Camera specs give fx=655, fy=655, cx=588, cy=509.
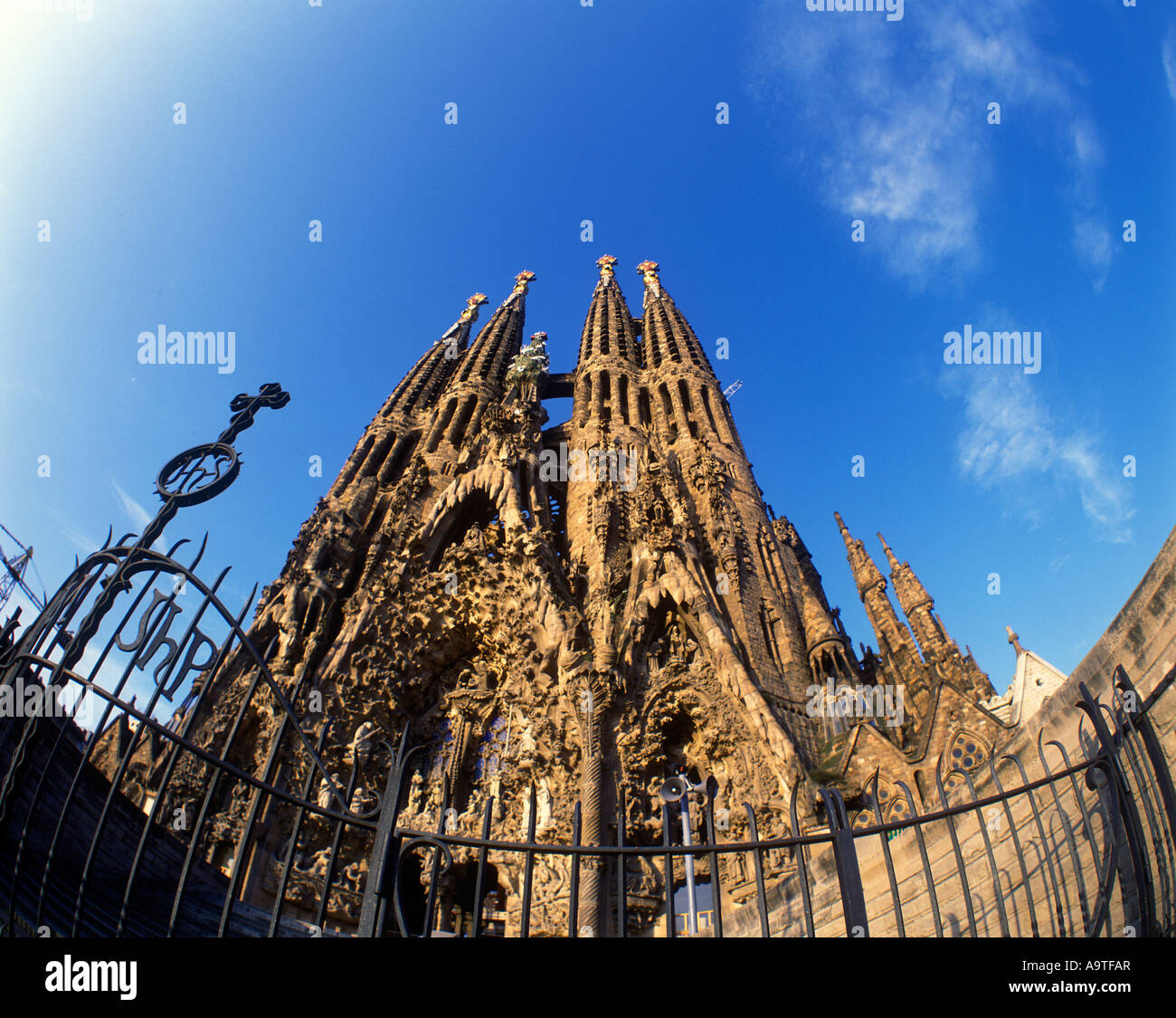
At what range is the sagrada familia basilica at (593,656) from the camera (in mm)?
10375

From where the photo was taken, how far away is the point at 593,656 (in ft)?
39.2

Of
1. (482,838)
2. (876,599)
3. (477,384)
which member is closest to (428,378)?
(477,384)

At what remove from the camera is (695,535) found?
1655cm

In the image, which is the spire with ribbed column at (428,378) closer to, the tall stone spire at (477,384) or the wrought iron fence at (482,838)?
the tall stone spire at (477,384)

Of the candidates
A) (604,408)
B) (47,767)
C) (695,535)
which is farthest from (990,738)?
(604,408)

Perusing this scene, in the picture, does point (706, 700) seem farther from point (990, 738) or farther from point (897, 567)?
point (897, 567)

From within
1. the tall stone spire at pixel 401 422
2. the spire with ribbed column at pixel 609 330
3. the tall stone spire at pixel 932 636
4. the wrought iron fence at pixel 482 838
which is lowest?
the wrought iron fence at pixel 482 838

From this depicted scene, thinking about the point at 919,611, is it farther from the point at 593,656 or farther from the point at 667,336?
the point at 667,336

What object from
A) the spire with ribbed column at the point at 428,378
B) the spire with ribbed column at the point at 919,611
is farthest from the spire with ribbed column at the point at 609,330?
the spire with ribbed column at the point at 919,611

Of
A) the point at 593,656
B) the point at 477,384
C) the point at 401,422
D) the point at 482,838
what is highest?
the point at 477,384

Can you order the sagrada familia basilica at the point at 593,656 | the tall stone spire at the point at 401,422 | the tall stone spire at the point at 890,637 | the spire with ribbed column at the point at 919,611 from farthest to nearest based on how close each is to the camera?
the tall stone spire at the point at 401,422, the spire with ribbed column at the point at 919,611, the tall stone spire at the point at 890,637, the sagrada familia basilica at the point at 593,656

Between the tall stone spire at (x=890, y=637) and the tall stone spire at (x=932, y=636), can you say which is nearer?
the tall stone spire at (x=890, y=637)

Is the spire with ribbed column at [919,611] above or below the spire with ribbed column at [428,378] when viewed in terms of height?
below

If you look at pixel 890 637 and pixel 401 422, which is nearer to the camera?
pixel 890 637
